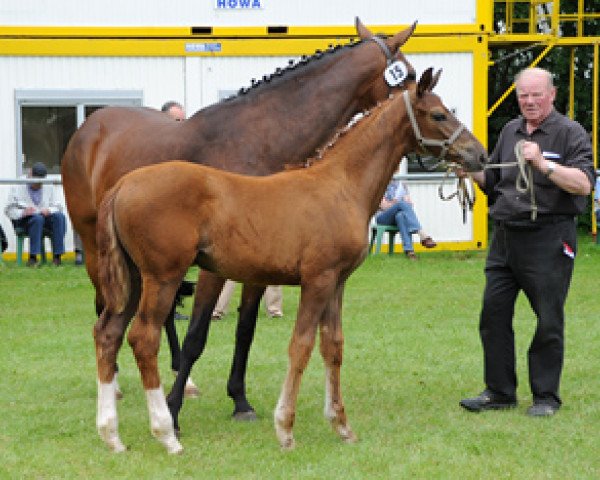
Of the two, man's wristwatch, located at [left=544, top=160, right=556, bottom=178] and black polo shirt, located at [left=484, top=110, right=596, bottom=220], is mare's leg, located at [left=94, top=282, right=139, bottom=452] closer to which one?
black polo shirt, located at [left=484, top=110, right=596, bottom=220]

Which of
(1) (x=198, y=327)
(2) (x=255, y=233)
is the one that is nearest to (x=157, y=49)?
(1) (x=198, y=327)

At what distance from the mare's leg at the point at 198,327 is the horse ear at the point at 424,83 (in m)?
1.66

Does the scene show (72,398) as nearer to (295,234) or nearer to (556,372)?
(295,234)

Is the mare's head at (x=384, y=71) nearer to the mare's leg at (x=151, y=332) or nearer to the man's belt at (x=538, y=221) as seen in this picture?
Answer: the man's belt at (x=538, y=221)

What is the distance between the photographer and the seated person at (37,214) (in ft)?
51.4

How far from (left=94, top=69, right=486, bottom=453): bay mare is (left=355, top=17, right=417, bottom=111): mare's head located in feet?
2.87

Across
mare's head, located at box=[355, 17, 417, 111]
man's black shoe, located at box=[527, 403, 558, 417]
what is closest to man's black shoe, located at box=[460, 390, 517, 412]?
man's black shoe, located at box=[527, 403, 558, 417]

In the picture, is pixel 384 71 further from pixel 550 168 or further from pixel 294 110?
pixel 550 168

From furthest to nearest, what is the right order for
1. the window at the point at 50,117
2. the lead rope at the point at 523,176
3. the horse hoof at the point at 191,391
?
the window at the point at 50,117 → the horse hoof at the point at 191,391 → the lead rope at the point at 523,176

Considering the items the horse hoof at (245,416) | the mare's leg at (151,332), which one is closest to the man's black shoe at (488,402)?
the horse hoof at (245,416)

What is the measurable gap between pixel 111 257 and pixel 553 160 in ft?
9.17

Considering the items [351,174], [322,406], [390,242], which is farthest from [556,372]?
[390,242]

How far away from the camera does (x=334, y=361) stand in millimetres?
6332

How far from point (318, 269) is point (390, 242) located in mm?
10811
